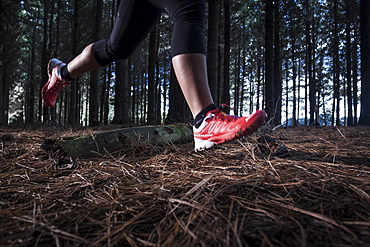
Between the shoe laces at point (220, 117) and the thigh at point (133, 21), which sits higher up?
the thigh at point (133, 21)

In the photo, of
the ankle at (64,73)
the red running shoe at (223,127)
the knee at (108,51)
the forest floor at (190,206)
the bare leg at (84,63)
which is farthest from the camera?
the ankle at (64,73)

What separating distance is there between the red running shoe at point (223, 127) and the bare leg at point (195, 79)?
0.33 feet

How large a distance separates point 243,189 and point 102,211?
20.0 inches

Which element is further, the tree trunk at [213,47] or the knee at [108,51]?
the tree trunk at [213,47]

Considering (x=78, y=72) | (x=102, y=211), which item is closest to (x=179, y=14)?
(x=78, y=72)

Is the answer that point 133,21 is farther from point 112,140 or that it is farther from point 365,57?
point 365,57

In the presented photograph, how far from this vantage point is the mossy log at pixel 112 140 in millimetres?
1483

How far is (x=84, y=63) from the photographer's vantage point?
1.92 meters

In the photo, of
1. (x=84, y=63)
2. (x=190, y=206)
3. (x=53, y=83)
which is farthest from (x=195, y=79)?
(x=53, y=83)

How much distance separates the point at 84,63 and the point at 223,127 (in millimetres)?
1401

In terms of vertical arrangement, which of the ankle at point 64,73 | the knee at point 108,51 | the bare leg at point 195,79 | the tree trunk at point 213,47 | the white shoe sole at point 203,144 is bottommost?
the white shoe sole at point 203,144

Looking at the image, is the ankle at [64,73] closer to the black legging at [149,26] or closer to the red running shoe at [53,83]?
the red running shoe at [53,83]

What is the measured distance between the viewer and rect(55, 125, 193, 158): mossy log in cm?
148

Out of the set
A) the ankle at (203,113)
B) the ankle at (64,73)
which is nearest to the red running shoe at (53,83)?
the ankle at (64,73)
